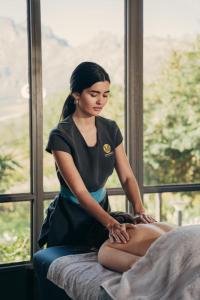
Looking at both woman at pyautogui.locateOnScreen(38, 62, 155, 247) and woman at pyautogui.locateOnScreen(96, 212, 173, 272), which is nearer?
woman at pyautogui.locateOnScreen(96, 212, 173, 272)

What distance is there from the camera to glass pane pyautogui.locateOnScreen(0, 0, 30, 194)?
10.3 feet

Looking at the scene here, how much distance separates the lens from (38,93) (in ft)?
10.4

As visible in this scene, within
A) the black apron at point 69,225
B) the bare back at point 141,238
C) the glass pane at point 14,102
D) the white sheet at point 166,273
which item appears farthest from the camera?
the glass pane at point 14,102

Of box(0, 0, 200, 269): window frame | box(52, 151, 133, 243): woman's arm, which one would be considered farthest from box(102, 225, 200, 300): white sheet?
box(0, 0, 200, 269): window frame

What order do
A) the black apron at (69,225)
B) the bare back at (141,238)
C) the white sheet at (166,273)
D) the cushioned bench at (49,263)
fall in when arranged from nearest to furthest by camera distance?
the white sheet at (166,273) → the bare back at (141,238) → the cushioned bench at (49,263) → the black apron at (69,225)

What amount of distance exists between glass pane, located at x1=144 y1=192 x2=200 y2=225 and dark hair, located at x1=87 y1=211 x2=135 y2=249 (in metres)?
1.00

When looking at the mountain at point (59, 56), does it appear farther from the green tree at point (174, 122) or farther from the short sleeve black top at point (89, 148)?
the short sleeve black top at point (89, 148)

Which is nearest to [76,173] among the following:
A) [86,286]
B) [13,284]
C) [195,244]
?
[86,286]

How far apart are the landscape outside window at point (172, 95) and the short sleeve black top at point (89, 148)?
87cm

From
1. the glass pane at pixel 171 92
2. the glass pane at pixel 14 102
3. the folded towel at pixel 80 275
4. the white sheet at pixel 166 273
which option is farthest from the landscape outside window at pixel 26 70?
the white sheet at pixel 166 273

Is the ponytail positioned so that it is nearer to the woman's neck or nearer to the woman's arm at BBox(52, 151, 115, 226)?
the woman's neck

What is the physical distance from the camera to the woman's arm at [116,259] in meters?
2.07

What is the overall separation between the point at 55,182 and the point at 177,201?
830 mm

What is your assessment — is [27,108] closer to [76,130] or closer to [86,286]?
[76,130]
